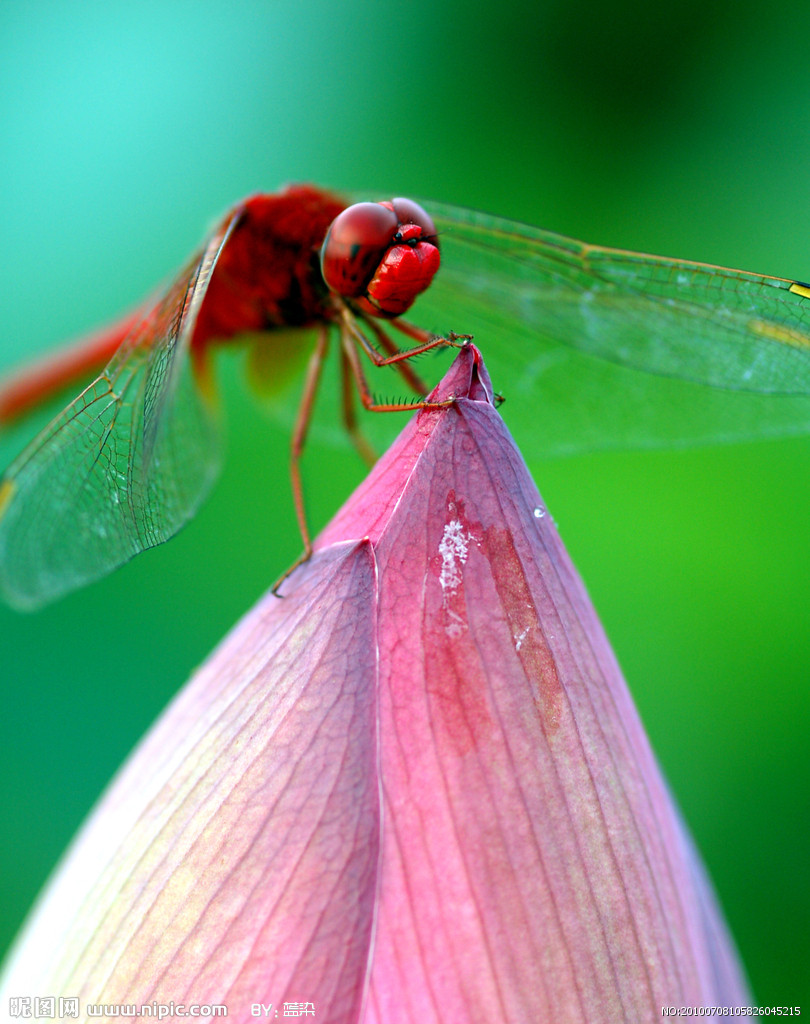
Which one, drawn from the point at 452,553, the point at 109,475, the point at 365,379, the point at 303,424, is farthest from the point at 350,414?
the point at 452,553

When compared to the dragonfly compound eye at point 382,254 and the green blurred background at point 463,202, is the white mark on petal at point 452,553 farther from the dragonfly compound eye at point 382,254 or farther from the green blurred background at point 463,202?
the green blurred background at point 463,202

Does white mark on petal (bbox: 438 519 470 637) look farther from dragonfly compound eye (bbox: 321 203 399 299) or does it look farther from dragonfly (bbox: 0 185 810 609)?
dragonfly compound eye (bbox: 321 203 399 299)

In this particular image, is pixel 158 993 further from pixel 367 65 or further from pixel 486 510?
pixel 367 65

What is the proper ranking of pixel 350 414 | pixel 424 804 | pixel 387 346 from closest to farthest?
pixel 424 804
pixel 387 346
pixel 350 414

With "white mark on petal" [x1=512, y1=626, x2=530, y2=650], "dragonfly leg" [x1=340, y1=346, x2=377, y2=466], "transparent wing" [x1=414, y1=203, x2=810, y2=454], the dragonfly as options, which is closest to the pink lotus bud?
"white mark on petal" [x1=512, y1=626, x2=530, y2=650]

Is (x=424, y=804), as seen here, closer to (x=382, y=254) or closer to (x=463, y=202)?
(x=382, y=254)

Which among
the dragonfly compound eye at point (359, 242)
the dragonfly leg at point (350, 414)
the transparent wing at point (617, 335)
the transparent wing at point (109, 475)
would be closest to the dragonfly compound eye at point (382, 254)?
the dragonfly compound eye at point (359, 242)
